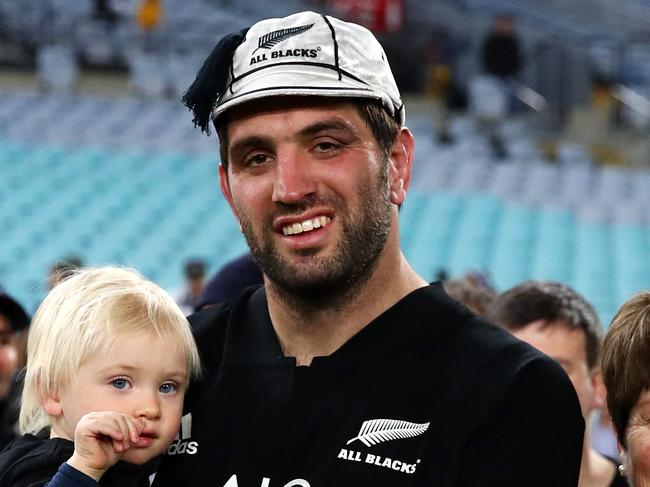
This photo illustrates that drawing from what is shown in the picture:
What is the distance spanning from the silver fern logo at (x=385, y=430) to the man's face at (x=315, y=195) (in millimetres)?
215

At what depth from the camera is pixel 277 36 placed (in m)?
1.91

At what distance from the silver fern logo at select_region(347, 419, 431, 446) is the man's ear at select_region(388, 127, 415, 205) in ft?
1.16

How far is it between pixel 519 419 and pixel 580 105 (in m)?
12.8

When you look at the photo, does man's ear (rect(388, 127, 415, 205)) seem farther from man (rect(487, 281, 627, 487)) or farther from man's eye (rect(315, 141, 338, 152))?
man (rect(487, 281, 627, 487))

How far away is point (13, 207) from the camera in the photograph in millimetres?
12766

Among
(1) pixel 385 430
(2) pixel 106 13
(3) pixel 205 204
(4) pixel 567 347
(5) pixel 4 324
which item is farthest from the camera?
(2) pixel 106 13

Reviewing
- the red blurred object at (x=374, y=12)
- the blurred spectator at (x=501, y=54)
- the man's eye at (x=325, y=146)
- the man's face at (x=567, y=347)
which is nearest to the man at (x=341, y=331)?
the man's eye at (x=325, y=146)

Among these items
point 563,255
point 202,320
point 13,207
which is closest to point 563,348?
point 202,320

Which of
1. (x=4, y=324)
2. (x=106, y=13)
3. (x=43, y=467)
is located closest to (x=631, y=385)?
(x=43, y=467)

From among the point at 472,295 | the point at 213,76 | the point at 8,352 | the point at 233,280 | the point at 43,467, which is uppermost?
the point at 213,76

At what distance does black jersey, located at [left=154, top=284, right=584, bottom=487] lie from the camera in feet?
5.74

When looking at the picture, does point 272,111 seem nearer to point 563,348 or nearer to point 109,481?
point 109,481

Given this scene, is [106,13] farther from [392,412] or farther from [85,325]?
[392,412]

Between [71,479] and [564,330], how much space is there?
134cm
